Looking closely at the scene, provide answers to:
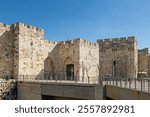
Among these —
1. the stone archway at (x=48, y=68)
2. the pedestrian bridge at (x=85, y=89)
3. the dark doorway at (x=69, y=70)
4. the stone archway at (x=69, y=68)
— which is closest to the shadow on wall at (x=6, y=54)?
the pedestrian bridge at (x=85, y=89)

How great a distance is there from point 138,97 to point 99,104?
6.38 feet

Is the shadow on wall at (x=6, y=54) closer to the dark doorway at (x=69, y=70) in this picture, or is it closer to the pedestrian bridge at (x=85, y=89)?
the pedestrian bridge at (x=85, y=89)

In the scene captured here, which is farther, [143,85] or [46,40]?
[46,40]

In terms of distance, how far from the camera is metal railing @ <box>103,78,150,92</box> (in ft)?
28.6

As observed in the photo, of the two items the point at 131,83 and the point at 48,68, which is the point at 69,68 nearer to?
the point at 48,68

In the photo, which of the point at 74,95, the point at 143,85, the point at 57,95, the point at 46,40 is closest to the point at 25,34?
the point at 46,40

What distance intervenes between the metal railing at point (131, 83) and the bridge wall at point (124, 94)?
0.31m

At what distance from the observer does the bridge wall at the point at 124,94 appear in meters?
7.62

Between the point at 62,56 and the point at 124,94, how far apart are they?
14.0 meters

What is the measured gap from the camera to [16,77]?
1783cm

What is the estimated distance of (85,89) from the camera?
12.7 metres

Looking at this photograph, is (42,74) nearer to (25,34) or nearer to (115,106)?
(25,34)

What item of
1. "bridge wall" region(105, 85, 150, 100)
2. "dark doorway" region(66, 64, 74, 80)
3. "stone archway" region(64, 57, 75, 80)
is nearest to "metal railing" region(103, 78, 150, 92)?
"bridge wall" region(105, 85, 150, 100)

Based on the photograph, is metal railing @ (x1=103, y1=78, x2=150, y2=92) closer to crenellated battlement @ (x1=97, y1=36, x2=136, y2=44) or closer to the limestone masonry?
the limestone masonry
